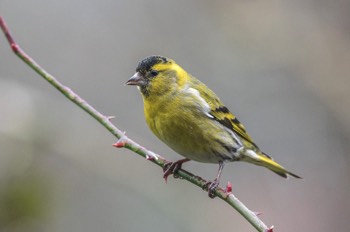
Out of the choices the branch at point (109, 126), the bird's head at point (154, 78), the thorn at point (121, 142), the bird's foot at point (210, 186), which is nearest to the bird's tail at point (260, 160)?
the bird's head at point (154, 78)

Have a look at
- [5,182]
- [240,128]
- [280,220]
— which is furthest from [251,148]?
[280,220]

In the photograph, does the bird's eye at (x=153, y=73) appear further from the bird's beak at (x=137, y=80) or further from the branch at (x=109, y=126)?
the branch at (x=109, y=126)

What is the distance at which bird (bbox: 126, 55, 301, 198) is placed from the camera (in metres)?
4.41

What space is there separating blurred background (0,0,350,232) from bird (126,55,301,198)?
5.70 ft

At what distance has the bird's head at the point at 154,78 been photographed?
4605 millimetres

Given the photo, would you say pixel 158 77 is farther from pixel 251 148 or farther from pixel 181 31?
pixel 181 31

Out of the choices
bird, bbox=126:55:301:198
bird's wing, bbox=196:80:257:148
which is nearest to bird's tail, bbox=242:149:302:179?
bird, bbox=126:55:301:198

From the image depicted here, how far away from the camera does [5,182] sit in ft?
13.1

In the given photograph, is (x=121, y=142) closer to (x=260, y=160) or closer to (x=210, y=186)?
(x=210, y=186)

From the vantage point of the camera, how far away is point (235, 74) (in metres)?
9.27

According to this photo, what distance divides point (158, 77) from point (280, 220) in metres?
3.90

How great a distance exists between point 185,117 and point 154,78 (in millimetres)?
432

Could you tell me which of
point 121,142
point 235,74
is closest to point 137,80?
point 121,142

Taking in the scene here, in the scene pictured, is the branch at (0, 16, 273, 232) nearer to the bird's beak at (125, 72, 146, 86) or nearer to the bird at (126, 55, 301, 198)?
the bird at (126, 55, 301, 198)
